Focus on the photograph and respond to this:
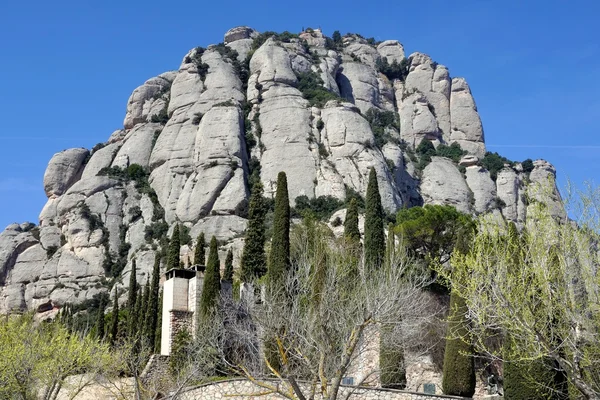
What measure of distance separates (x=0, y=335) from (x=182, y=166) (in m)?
56.5

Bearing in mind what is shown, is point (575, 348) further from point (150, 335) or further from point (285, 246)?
point (150, 335)

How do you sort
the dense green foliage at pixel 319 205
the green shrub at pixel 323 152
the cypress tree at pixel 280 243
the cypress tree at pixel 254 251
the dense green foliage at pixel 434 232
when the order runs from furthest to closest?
1. the green shrub at pixel 323 152
2. the dense green foliage at pixel 319 205
3. the dense green foliage at pixel 434 232
4. the cypress tree at pixel 254 251
5. the cypress tree at pixel 280 243

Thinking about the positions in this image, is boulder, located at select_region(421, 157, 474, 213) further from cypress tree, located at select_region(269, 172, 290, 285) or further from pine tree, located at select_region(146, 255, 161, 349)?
cypress tree, located at select_region(269, 172, 290, 285)

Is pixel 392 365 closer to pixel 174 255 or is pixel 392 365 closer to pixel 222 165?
pixel 174 255

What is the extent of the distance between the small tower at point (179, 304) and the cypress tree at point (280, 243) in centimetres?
408

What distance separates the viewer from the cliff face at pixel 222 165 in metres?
78.0

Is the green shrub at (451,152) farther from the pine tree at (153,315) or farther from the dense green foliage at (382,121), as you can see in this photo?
the pine tree at (153,315)

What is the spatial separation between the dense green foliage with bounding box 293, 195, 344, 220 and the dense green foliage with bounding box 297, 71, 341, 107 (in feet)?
59.0

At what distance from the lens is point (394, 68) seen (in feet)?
399

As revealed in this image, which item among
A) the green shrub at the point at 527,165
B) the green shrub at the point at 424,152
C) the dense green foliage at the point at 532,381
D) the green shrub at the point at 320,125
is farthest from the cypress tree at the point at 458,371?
the green shrub at the point at 527,165

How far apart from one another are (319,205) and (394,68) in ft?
176

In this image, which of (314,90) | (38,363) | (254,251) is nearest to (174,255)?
(254,251)

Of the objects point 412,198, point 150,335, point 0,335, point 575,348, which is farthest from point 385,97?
point 575,348

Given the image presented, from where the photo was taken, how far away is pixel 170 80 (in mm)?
107250
